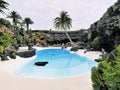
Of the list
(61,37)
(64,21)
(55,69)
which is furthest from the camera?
(61,37)

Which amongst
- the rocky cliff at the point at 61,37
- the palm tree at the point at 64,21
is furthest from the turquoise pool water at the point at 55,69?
the rocky cliff at the point at 61,37

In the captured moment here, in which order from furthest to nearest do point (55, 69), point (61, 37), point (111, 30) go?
point (61, 37) < point (111, 30) < point (55, 69)

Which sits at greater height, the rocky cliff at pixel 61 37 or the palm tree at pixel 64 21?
the palm tree at pixel 64 21

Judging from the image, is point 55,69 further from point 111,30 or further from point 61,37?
point 61,37

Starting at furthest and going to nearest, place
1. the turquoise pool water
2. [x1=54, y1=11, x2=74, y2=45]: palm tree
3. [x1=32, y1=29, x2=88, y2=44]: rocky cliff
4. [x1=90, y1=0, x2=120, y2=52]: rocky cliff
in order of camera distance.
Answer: [x1=32, y1=29, x2=88, y2=44]: rocky cliff, [x1=54, y1=11, x2=74, y2=45]: palm tree, [x1=90, y1=0, x2=120, y2=52]: rocky cliff, the turquoise pool water

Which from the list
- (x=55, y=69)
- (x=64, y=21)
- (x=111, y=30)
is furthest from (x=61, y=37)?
(x=55, y=69)

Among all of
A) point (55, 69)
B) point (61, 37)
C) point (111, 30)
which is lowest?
point (55, 69)

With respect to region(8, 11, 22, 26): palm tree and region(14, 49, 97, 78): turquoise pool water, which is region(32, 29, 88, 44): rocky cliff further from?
region(14, 49, 97, 78): turquoise pool water

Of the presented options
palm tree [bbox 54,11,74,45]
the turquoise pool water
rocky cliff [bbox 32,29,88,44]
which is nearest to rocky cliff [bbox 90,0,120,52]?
the turquoise pool water

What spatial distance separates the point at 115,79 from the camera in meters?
5.45

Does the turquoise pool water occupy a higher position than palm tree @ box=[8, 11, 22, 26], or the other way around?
palm tree @ box=[8, 11, 22, 26]

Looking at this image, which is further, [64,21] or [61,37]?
[61,37]

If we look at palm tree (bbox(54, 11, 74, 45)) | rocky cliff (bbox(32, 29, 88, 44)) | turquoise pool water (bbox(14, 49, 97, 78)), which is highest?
palm tree (bbox(54, 11, 74, 45))

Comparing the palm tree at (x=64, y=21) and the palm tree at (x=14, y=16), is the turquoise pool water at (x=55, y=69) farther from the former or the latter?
the palm tree at (x=14, y=16)
